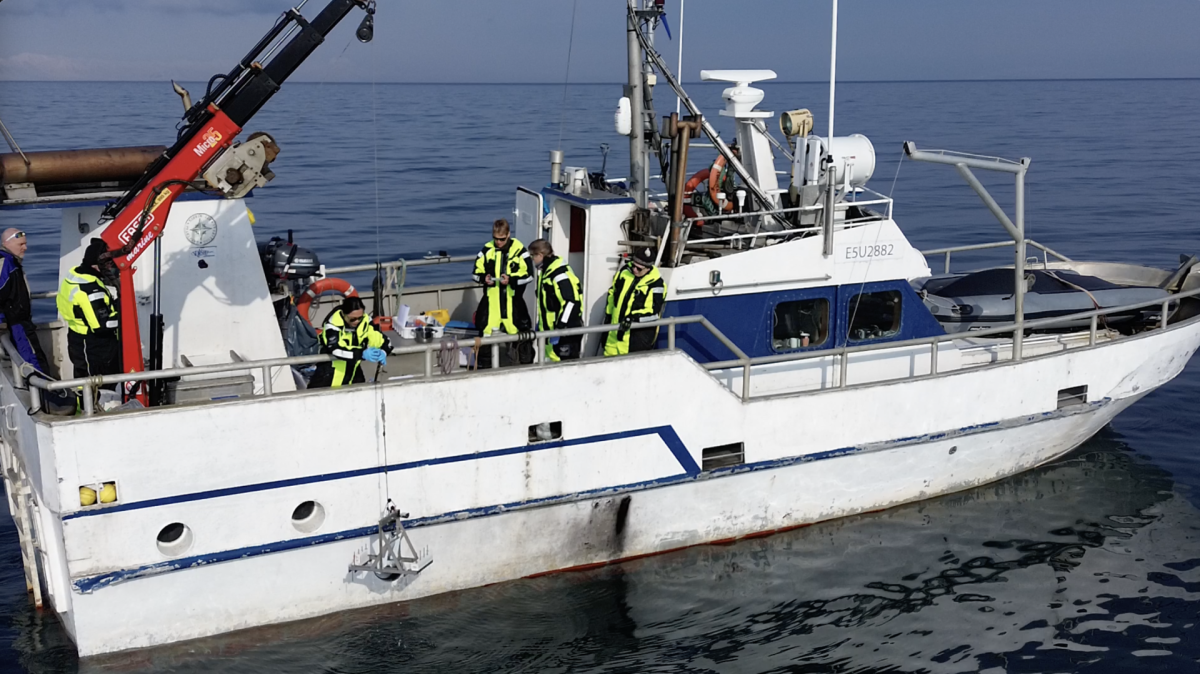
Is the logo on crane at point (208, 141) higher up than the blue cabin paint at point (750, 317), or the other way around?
the logo on crane at point (208, 141)

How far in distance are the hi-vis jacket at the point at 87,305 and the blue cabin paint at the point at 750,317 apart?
14.4ft

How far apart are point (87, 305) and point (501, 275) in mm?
3168

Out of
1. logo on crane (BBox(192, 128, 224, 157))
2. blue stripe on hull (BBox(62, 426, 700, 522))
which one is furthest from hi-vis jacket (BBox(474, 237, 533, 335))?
logo on crane (BBox(192, 128, 224, 157))

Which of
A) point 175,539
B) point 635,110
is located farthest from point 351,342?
point 635,110

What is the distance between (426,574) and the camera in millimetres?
8773

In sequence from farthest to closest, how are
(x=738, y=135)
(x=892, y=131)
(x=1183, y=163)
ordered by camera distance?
(x=892, y=131) < (x=1183, y=163) < (x=738, y=135)

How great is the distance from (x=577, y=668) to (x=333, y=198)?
2214 cm

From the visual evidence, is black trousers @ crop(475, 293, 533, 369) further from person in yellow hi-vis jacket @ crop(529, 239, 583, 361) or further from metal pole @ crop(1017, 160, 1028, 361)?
metal pole @ crop(1017, 160, 1028, 361)

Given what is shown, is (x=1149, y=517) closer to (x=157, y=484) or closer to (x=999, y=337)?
(x=999, y=337)

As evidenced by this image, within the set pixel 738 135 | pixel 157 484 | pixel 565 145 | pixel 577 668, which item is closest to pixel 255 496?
pixel 157 484

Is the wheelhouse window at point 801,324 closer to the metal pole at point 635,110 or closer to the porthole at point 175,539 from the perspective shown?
the metal pole at point 635,110

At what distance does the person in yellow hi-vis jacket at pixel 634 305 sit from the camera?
902cm

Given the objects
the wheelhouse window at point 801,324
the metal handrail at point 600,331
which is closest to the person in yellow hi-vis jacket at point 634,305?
the metal handrail at point 600,331

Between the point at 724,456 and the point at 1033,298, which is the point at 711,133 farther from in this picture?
the point at 1033,298
